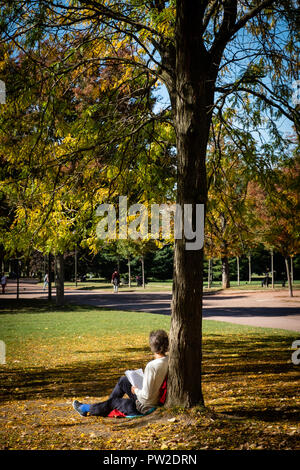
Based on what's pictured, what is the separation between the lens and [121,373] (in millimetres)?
7727

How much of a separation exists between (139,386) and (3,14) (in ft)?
16.5

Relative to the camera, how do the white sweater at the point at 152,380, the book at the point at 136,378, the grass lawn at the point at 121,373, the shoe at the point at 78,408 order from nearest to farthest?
the grass lawn at the point at 121,373 < the white sweater at the point at 152,380 < the book at the point at 136,378 < the shoe at the point at 78,408

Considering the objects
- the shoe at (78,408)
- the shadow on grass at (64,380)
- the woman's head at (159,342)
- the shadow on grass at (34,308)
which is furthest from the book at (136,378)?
the shadow on grass at (34,308)

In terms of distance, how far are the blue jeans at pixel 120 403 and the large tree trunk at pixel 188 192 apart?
0.47 metres

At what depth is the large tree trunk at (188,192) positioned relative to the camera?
184 inches

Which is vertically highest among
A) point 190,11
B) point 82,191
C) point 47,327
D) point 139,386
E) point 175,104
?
point 190,11

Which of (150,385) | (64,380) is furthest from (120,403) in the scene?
(64,380)

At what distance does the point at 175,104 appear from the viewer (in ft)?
17.6

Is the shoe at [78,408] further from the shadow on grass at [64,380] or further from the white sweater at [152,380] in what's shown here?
the shadow on grass at [64,380]

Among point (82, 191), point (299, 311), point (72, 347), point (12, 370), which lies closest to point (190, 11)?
point (82, 191)

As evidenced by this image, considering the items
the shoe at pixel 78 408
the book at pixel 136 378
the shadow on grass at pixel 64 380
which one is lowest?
the shadow on grass at pixel 64 380

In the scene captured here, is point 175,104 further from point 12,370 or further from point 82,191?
point 12,370

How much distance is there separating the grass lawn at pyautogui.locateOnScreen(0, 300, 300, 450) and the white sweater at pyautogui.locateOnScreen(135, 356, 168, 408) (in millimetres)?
198

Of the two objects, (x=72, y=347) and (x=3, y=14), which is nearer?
(x=3, y=14)
